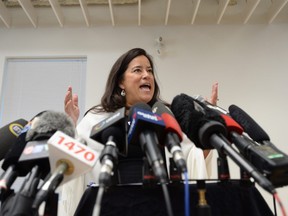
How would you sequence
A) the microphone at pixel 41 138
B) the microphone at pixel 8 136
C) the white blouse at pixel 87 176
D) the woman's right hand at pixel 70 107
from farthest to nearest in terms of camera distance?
the woman's right hand at pixel 70 107, the white blouse at pixel 87 176, the microphone at pixel 8 136, the microphone at pixel 41 138

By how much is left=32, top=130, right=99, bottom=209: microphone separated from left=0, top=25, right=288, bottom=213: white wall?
225cm

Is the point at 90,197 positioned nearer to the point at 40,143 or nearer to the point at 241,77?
the point at 40,143

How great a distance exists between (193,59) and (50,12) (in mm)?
1591

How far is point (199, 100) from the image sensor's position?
788mm

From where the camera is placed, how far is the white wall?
→ 2.81m

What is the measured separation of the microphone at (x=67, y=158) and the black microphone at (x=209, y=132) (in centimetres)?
24

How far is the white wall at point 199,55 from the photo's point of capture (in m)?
2.81

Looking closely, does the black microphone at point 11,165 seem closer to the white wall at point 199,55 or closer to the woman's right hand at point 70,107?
the woman's right hand at point 70,107

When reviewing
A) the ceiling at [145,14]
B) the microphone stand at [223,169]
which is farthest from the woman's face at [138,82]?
the ceiling at [145,14]

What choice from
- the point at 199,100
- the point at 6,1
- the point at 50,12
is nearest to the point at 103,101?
the point at 199,100

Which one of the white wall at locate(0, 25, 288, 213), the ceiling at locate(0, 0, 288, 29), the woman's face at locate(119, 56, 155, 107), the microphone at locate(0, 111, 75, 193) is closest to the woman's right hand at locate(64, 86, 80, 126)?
the woman's face at locate(119, 56, 155, 107)

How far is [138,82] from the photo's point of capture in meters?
1.51

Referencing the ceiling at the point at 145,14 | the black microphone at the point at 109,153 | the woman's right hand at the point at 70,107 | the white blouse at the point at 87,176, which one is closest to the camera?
the black microphone at the point at 109,153

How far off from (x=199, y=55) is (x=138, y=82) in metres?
1.58
